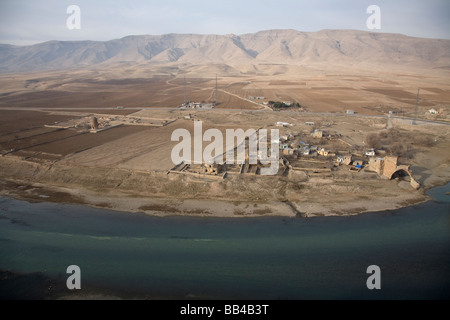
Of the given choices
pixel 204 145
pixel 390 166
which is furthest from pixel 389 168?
pixel 204 145

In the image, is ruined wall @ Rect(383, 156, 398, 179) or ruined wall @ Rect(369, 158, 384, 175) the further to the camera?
ruined wall @ Rect(369, 158, 384, 175)

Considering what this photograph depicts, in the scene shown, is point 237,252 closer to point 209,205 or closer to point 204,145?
point 209,205

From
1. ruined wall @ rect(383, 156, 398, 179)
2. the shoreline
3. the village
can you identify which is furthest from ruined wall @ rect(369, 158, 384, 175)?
the shoreline

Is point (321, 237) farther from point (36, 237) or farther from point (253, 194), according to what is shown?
point (36, 237)

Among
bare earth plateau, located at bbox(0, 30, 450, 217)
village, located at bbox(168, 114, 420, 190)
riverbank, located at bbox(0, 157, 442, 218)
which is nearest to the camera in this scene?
riverbank, located at bbox(0, 157, 442, 218)

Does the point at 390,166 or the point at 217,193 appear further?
the point at 390,166

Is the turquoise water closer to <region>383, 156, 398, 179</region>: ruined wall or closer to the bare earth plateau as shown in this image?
the bare earth plateau
